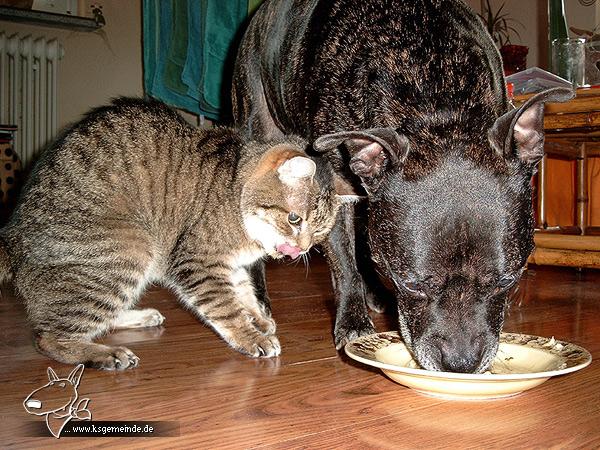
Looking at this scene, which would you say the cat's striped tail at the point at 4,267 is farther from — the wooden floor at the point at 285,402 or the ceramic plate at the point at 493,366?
the ceramic plate at the point at 493,366

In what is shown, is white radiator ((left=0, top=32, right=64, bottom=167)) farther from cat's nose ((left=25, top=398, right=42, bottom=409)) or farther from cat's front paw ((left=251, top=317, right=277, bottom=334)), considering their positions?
cat's nose ((left=25, top=398, right=42, bottom=409))

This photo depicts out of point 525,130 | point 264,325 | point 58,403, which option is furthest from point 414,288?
point 58,403

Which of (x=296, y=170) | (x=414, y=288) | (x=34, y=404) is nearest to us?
(x=34, y=404)

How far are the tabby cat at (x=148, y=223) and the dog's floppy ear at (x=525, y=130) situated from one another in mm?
642

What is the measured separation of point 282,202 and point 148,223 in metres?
0.43

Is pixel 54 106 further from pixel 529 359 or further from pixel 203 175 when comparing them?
pixel 529 359

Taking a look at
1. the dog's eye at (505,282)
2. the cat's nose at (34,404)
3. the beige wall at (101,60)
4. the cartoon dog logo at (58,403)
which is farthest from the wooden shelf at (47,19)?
the dog's eye at (505,282)

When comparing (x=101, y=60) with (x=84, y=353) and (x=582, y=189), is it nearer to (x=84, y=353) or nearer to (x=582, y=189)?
(x=582, y=189)

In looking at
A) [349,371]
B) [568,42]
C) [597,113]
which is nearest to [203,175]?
[349,371]

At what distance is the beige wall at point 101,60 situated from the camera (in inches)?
216

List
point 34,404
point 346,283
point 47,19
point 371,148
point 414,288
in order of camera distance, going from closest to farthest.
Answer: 1. point 34,404
2. point 414,288
3. point 371,148
4. point 346,283
5. point 47,19

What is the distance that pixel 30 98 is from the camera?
17.7ft

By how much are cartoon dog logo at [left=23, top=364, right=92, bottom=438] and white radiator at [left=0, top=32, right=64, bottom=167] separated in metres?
4.03

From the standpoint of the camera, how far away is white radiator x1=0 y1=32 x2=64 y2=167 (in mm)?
5344
